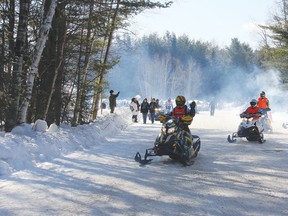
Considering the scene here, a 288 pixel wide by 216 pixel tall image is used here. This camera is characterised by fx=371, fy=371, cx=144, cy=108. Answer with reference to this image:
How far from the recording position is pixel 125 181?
679cm

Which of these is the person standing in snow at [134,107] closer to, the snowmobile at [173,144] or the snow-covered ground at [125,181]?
the snow-covered ground at [125,181]

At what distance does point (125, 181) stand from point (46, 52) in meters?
8.08

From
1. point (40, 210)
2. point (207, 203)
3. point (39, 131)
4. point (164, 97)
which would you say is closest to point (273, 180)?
point (207, 203)

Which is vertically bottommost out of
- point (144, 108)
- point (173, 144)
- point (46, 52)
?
point (173, 144)

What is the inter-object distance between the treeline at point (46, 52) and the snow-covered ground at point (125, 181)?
1.17 meters

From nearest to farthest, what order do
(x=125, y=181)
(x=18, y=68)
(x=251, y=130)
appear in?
(x=125, y=181), (x=18, y=68), (x=251, y=130)

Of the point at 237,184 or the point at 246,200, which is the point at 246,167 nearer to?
the point at 237,184

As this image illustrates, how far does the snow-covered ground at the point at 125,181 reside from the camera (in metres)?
5.20

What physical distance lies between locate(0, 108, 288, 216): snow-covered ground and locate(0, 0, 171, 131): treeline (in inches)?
46.1

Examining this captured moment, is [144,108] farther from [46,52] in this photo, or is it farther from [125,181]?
[125,181]

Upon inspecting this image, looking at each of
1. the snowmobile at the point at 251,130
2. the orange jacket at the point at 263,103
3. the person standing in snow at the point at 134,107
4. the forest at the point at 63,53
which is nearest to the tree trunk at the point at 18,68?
the forest at the point at 63,53

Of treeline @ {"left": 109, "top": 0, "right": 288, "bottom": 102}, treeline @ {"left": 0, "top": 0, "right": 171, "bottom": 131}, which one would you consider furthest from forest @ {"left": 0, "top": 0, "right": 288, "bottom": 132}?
treeline @ {"left": 109, "top": 0, "right": 288, "bottom": 102}

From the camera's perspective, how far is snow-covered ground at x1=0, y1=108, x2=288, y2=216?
5.20m

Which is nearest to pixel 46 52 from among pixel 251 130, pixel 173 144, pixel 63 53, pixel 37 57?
pixel 63 53
